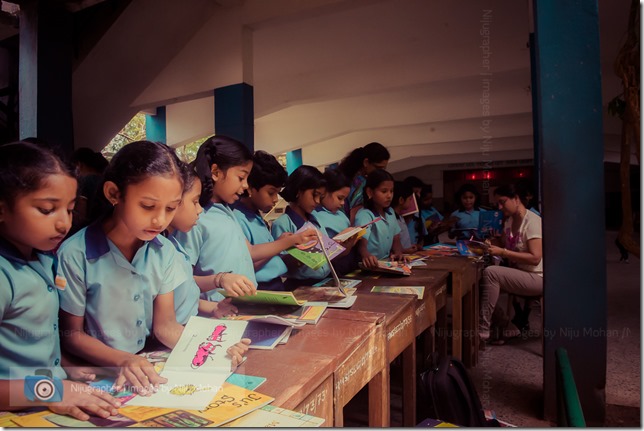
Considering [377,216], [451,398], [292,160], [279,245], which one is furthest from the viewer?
[292,160]

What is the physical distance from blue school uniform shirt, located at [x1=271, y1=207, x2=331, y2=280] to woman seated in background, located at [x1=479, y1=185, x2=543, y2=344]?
4.39 ft

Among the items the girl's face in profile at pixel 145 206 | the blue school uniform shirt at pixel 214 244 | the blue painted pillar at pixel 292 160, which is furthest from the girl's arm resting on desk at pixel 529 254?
the blue painted pillar at pixel 292 160

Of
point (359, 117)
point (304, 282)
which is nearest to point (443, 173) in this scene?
point (359, 117)

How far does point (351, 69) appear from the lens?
17.1ft

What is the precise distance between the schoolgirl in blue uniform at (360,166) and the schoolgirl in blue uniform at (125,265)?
6.81ft

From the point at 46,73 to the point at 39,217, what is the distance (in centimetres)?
183

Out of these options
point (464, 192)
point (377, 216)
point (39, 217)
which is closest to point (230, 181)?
point (39, 217)

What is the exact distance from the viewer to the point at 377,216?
10.1ft

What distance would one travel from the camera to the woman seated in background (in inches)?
117

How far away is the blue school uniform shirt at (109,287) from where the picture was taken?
1096 millimetres

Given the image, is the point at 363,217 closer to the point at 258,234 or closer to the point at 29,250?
the point at 258,234

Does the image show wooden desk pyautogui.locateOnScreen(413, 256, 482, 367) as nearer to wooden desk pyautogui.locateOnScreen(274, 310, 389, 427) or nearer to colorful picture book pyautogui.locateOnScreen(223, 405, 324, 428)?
wooden desk pyautogui.locateOnScreen(274, 310, 389, 427)

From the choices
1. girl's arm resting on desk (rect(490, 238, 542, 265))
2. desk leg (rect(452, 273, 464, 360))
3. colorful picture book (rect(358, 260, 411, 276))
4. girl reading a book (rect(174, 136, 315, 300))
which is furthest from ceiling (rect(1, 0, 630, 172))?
girl's arm resting on desk (rect(490, 238, 542, 265))

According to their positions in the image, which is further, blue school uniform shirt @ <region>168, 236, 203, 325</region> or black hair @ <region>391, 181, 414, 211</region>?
black hair @ <region>391, 181, 414, 211</region>
